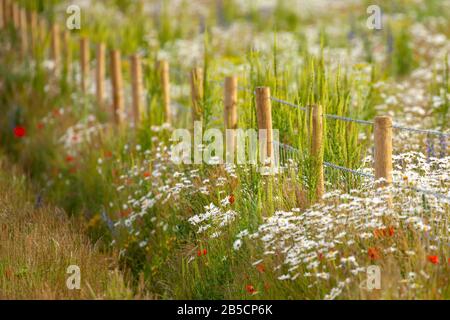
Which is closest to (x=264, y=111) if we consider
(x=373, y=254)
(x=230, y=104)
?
(x=230, y=104)

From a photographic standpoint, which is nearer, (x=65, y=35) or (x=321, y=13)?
(x=65, y=35)

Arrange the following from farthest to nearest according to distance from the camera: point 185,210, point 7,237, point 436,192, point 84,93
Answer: point 84,93 → point 185,210 → point 7,237 → point 436,192

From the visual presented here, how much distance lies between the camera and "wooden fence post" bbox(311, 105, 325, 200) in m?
5.21

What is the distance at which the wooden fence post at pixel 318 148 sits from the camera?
5.21 m

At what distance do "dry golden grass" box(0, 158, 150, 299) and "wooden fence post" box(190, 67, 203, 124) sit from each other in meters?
1.77

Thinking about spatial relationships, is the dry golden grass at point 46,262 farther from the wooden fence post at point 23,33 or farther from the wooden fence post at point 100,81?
the wooden fence post at point 23,33

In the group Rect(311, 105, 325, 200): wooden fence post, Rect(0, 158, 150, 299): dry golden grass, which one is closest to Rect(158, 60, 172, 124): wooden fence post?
Rect(0, 158, 150, 299): dry golden grass

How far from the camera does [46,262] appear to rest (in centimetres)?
501

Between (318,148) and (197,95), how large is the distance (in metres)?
2.28

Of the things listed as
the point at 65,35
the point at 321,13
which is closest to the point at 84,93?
the point at 65,35

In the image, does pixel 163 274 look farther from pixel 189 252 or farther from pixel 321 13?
pixel 321 13

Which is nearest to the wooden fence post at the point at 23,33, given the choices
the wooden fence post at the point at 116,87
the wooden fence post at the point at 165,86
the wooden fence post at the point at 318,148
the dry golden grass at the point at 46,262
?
the wooden fence post at the point at 116,87

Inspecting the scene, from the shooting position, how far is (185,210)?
6.04 metres
